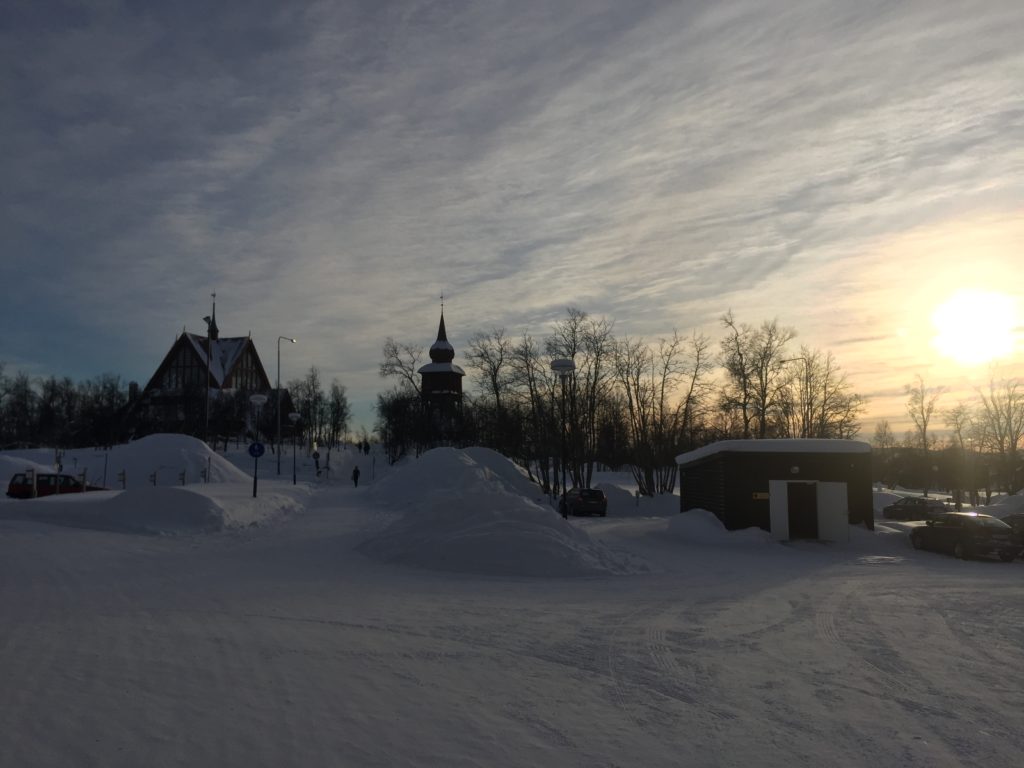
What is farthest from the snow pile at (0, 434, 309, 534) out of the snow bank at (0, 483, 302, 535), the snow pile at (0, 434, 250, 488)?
the snow pile at (0, 434, 250, 488)

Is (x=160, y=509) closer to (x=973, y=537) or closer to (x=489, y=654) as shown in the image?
(x=489, y=654)

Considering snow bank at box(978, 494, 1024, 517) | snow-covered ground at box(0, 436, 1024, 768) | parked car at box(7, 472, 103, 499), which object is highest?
parked car at box(7, 472, 103, 499)

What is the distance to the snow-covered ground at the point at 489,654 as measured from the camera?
18.7 ft

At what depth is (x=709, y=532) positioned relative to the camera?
85.0 feet

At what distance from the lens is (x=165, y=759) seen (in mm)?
5172

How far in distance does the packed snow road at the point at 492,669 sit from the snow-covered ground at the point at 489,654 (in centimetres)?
4

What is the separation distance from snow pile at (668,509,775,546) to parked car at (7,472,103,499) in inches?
988

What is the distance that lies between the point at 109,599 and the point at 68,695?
5466 millimetres

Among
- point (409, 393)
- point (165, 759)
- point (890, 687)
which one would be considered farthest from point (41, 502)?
point (409, 393)

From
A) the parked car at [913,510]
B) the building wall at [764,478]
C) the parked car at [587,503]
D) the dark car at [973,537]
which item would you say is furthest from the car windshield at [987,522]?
the parked car at [913,510]

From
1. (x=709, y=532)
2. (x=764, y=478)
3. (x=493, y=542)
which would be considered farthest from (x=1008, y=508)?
(x=493, y=542)

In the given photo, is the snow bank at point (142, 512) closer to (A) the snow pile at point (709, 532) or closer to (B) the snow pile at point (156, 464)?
(A) the snow pile at point (709, 532)

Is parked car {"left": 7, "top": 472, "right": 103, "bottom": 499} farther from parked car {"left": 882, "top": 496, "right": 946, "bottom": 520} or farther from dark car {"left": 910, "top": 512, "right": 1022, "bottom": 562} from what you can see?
parked car {"left": 882, "top": 496, "right": 946, "bottom": 520}

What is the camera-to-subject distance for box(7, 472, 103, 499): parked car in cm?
3130
